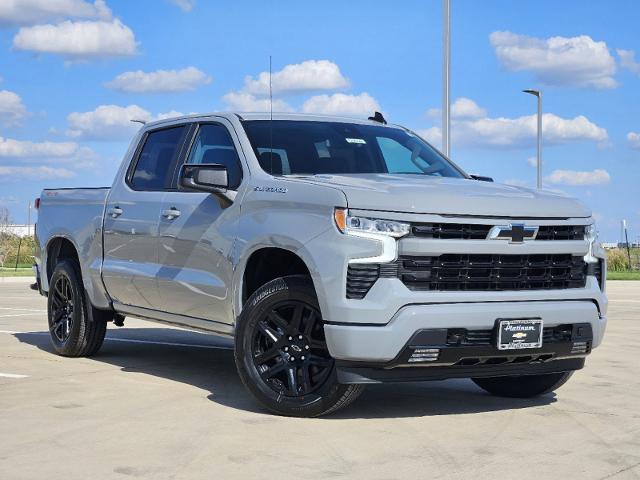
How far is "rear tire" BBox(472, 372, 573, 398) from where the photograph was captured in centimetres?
798

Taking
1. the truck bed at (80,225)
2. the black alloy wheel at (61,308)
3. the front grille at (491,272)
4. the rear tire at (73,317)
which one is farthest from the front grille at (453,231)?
the black alloy wheel at (61,308)

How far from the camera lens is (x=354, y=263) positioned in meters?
6.61

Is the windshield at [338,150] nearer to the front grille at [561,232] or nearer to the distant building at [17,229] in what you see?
the front grille at [561,232]

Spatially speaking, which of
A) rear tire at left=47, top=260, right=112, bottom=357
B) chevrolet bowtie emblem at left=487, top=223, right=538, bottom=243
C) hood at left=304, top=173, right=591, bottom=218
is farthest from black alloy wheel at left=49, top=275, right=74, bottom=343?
chevrolet bowtie emblem at left=487, top=223, right=538, bottom=243

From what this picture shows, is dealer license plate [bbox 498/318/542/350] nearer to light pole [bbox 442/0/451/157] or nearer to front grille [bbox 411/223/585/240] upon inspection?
front grille [bbox 411/223/585/240]

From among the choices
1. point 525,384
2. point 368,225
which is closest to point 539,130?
point 525,384

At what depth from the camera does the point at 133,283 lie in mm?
9023

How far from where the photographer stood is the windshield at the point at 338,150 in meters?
7.96

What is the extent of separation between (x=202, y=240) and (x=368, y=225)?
177 cm

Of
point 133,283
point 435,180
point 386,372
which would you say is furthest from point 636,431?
point 133,283

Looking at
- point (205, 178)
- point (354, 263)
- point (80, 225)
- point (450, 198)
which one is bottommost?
point (354, 263)

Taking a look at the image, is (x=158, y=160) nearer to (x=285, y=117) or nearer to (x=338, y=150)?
(x=285, y=117)

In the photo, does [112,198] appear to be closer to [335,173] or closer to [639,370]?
[335,173]

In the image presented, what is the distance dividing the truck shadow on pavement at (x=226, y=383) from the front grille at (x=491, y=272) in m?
0.99
